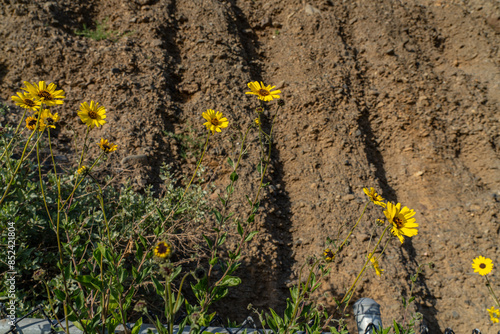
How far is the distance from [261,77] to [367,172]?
2.04 m

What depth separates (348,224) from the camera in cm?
348

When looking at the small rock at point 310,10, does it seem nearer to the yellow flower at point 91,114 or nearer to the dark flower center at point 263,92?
the dark flower center at point 263,92

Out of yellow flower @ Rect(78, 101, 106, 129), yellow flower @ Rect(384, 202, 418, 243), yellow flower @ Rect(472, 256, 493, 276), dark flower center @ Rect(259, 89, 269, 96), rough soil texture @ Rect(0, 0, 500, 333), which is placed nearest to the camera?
yellow flower @ Rect(384, 202, 418, 243)

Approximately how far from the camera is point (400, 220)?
1605 millimetres

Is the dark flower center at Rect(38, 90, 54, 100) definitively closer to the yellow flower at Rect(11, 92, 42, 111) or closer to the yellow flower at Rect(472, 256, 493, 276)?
the yellow flower at Rect(11, 92, 42, 111)

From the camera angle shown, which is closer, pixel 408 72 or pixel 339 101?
pixel 339 101

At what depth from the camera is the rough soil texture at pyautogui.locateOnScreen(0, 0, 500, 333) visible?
129 inches

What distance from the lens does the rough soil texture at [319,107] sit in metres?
3.28

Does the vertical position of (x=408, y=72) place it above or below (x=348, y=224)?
above

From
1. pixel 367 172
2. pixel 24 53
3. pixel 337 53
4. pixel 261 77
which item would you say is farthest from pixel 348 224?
pixel 24 53

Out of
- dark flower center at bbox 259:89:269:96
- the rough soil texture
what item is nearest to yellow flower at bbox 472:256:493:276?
the rough soil texture

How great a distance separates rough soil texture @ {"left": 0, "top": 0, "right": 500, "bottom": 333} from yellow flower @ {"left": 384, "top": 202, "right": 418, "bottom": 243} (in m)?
1.61

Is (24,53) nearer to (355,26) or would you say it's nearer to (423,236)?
(355,26)

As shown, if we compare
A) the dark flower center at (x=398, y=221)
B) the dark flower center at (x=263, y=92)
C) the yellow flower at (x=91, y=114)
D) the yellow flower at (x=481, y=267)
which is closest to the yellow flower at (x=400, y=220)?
the dark flower center at (x=398, y=221)
